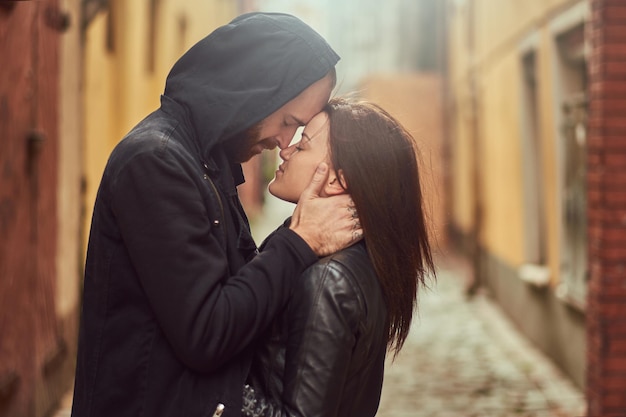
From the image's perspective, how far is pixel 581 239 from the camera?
8547 millimetres

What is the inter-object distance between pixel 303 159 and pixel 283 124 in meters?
0.11

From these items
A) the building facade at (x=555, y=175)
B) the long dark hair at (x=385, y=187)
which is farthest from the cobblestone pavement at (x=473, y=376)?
the long dark hair at (x=385, y=187)

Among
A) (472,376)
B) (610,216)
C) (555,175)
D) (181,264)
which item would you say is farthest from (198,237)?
(555,175)

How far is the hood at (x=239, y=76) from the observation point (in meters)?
2.44

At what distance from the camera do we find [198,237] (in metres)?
2.27

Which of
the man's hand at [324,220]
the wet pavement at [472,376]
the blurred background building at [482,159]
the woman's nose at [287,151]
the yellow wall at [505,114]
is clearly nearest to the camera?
the man's hand at [324,220]

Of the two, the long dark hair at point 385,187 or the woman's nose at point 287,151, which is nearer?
the long dark hair at point 385,187

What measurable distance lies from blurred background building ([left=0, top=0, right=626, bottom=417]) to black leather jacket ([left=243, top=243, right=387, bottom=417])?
34 centimetres

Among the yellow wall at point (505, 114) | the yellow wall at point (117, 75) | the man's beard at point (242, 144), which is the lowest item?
the yellow wall at point (505, 114)

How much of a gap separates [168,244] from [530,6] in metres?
8.52

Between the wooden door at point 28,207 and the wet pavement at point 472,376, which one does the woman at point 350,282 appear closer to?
the wooden door at point 28,207

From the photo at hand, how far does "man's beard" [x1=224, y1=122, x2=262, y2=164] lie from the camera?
2.54 metres

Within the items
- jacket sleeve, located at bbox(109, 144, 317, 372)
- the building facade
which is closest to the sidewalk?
the building facade

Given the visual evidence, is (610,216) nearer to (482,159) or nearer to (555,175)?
(555,175)
